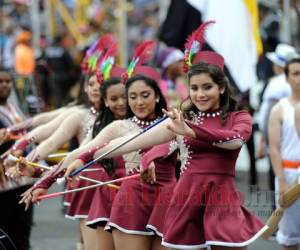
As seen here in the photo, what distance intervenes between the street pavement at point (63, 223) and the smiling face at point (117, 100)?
130 centimetres

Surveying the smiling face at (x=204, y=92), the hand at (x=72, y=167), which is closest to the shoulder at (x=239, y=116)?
the smiling face at (x=204, y=92)

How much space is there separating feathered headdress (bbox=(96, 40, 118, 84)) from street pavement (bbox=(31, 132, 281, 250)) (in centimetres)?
158

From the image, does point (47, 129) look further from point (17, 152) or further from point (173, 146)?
point (173, 146)

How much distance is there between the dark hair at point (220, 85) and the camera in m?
6.03

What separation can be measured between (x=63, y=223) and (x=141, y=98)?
4.99 metres

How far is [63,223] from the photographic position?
1142cm

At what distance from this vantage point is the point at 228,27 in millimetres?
10438

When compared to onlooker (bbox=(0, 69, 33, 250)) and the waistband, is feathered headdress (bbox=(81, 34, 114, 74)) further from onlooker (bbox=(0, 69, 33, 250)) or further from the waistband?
the waistband

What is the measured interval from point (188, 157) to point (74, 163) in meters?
0.77

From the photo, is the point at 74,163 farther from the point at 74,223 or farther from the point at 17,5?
the point at 17,5

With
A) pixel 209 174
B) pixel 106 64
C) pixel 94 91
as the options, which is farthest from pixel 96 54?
pixel 209 174

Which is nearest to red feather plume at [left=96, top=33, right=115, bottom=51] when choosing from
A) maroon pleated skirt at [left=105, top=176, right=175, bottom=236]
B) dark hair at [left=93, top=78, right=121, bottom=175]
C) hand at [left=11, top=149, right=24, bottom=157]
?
dark hair at [left=93, top=78, right=121, bottom=175]

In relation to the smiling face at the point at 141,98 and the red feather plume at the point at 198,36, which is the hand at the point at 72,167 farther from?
the red feather plume at the point at 198,36

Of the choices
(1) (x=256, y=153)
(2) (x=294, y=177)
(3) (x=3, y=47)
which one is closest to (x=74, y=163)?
(2) (x=294, y=177)
